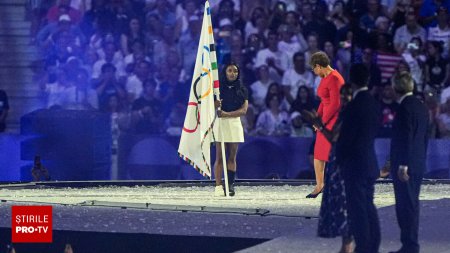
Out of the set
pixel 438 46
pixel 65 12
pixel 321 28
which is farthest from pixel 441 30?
pixel 65 12

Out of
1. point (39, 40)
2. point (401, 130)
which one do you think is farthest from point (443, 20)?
point (401, 130)

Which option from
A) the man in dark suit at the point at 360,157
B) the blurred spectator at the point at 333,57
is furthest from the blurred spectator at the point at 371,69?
the man in dark suit at the point at 360,157

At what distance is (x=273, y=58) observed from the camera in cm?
2273

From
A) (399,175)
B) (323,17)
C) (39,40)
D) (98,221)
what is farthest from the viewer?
(39,40)

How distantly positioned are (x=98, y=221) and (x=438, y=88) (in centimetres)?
930

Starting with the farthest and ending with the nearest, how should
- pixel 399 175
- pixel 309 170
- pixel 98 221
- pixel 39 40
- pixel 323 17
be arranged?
pixel 39 40 → pixel 323 17 → pixel 309 170 → pixel 98 221 → pixel 399 175

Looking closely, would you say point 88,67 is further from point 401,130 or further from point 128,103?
point 401,130

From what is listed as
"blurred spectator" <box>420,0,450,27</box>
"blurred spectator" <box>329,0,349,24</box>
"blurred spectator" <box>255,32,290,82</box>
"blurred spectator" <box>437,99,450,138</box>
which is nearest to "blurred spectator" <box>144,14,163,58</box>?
"blurred spectator" <box>255,32,290,82</box>

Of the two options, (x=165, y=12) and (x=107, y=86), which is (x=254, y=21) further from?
(x=107, y=86)

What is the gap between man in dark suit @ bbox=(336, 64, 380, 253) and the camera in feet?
35.4

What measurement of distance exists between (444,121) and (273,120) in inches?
107

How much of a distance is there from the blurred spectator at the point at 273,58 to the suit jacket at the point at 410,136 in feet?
37.8

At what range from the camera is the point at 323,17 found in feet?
74.4

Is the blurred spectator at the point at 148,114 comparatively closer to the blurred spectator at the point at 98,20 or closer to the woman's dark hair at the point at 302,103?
the blurred spectator at the point at 98,20
